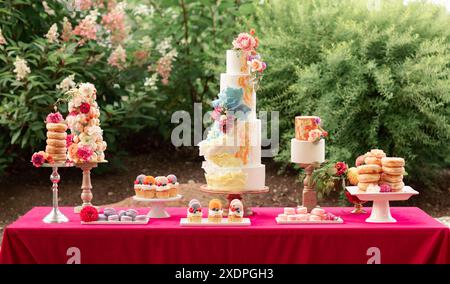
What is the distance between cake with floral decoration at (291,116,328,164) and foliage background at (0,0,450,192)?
272 centimetres

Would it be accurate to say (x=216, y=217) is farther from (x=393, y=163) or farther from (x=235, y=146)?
(x=393, y=163)

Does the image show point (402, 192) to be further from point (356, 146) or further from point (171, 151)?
point (171, 151)

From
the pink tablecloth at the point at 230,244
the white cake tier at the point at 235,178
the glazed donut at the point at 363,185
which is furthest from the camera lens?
the white cake tier at the point at 235,178

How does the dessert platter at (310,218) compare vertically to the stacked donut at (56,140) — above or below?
below

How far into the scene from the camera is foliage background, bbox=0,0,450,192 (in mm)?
7816

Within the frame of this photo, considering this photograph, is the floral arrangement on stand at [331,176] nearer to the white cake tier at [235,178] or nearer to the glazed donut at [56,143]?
the white cake tier at [235,178]

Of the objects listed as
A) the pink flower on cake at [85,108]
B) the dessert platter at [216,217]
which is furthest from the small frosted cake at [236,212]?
the pink flower on cake at [85,108]

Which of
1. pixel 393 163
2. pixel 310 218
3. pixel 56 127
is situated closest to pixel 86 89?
pixel 56 127

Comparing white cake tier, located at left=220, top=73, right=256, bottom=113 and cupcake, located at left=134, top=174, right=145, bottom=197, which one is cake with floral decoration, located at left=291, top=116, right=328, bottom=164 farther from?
cupcake, located at left=134, top=174, right=145, bottom=197

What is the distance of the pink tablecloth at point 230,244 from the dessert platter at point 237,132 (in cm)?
44

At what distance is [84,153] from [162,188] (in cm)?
50

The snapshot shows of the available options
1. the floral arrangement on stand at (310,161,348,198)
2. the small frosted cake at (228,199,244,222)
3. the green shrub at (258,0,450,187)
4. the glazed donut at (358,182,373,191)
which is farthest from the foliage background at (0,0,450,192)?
the small frosted cake at (228,199,244,222)

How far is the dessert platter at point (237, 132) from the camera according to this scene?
4.89 meters

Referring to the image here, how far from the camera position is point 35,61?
8.13 m
